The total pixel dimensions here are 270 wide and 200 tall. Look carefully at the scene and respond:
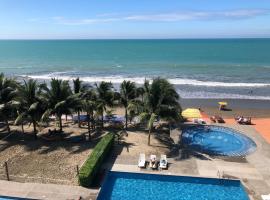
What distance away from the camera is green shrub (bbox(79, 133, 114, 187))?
17766 mm

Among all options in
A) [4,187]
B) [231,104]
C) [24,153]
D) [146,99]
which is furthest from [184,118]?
[4,187]

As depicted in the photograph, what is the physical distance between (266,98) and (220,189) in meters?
32.0

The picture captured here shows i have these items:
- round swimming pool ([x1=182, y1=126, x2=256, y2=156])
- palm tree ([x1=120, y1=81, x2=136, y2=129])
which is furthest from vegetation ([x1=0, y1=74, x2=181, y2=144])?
round swimming pool ([x1=182, y1=126, x2=256, y2=156])

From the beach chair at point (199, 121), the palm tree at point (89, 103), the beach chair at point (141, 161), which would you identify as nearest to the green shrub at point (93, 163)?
the beach chair at point (141, 161)

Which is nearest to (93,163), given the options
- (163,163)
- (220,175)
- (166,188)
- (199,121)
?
(166,188)

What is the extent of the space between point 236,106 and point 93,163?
27.4m

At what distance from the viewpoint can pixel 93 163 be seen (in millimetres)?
18906

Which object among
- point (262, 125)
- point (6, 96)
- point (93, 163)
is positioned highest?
point (6, 96)

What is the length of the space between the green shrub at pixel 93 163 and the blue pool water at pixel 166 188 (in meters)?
0.94

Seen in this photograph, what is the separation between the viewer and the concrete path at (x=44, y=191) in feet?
55.8

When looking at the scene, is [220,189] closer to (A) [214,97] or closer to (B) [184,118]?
(B) [184,118]

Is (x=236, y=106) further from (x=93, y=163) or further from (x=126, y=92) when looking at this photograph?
(x=93, y=163)

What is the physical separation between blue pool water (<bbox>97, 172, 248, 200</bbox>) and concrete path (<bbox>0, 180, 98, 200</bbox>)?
970mm

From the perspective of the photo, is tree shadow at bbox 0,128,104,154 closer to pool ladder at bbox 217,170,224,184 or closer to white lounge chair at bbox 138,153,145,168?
white lounge chair at bbox 138,153,145,168
